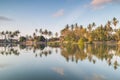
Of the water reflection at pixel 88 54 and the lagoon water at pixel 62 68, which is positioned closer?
the lagoon water at pixel 62 68

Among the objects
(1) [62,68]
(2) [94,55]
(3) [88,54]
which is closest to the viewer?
(1) [62,68]

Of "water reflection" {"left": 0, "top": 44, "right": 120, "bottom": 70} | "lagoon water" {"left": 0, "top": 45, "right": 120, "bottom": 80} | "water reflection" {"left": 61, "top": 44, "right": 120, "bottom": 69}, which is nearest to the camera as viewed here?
"lagoon water" {"left": 0, "top": 45, "right": 120, "bottom": 80}

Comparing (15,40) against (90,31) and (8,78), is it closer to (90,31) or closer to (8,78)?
(90,31)

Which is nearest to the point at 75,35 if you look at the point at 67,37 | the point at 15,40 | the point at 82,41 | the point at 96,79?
the point at 67,37

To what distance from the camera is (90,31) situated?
4515 inches

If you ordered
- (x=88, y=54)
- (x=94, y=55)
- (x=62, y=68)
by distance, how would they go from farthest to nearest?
(x=88, y=54) < (x=94, y=55) < (x=62, y=68)

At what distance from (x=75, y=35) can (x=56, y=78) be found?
4177 inches

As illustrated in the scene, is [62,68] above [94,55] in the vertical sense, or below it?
below

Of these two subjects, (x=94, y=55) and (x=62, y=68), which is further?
(x=94, y=55)

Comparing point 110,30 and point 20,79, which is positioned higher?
point 110,30

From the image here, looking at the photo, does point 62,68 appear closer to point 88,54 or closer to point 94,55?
point 94,55

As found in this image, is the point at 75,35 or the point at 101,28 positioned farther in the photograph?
the point at 75,35

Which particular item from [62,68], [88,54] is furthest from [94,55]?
[62,68]

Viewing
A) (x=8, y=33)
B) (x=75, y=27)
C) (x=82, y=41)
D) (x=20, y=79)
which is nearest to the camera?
(x=20, y=79)
